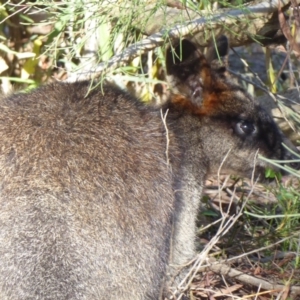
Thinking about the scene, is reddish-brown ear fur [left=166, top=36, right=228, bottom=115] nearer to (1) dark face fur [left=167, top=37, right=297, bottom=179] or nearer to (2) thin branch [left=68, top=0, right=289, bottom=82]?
(1) dark face fur [left=167, top=37, right=297, bottom=179]

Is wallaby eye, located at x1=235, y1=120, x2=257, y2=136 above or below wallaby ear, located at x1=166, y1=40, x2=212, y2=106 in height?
below

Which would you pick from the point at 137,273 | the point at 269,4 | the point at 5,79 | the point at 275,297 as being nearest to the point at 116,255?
the point at 137,273

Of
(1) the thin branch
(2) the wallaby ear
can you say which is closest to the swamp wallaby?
(2) the wallaby ear

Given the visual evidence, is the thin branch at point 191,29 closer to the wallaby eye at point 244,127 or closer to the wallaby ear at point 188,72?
the wallaby ear at point 188,72

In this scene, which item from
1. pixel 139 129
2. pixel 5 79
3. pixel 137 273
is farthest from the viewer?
pixel 5 79

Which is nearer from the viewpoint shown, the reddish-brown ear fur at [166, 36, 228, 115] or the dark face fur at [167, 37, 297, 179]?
the reddish-brown ear fur at [166, 36, 228, 115]

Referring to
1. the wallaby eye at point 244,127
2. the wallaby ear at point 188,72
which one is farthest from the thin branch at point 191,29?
the wallaby eye at point 244,127

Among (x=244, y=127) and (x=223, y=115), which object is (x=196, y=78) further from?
(x=244, y=127)

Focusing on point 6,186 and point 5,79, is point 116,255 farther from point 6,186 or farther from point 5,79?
point 5,79

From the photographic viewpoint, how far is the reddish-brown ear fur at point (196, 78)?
5125 millimetres

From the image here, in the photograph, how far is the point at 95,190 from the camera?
425cm

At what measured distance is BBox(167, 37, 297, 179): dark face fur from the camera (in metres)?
→ 5.26

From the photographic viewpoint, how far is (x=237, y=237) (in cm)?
564

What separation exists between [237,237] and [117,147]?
1.52 metres
